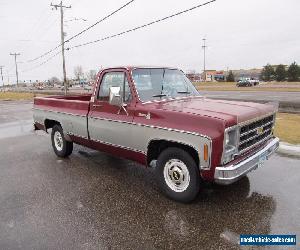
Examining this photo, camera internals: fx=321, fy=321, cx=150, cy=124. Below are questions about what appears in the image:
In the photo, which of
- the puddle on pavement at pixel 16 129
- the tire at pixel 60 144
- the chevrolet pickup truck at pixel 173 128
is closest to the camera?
the chevrolet pickup truck at pixel 173 128

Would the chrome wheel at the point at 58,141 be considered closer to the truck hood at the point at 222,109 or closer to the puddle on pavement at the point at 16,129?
the truck hood at the point at 222,109

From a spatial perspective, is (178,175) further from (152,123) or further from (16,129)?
(16,129)

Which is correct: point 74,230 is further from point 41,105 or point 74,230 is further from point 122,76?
point 41,105

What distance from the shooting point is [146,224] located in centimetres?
434

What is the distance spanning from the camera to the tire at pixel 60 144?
770 centimetres

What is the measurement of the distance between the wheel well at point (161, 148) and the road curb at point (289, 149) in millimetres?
3696

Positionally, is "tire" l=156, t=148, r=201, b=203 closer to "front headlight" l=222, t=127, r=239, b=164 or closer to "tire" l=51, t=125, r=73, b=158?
"front headlight" l=222, t=127, r=239, b=164

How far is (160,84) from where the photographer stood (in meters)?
5.87

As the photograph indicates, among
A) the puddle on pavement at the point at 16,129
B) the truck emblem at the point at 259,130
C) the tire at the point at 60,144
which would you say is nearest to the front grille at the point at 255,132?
the truck emblem at the point at 259,130

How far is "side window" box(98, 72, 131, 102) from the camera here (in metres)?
5.68

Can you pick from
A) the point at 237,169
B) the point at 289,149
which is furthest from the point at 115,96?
the point at 289,149

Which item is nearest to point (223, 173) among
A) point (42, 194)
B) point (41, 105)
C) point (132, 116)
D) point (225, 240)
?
point (225, 240)

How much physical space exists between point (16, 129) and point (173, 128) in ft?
32.5

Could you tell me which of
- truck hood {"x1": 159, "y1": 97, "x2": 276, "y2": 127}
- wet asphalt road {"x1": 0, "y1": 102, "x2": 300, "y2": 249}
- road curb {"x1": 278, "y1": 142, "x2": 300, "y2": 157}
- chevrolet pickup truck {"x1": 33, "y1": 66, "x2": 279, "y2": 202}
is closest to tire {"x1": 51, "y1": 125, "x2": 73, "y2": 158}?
wet asphalt road {"x1": 0, "y1": 102, "x2": 300, "y2": 249}
